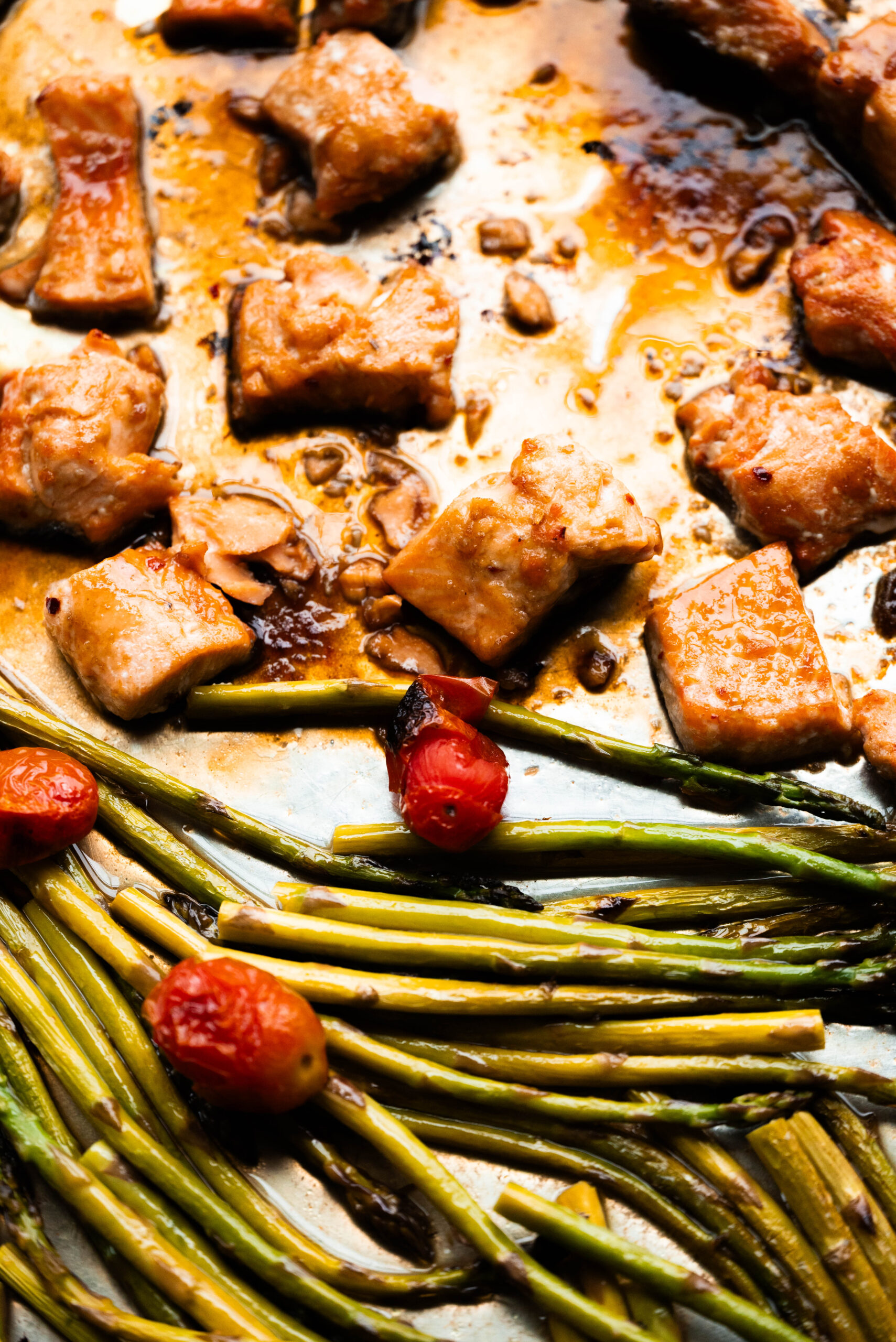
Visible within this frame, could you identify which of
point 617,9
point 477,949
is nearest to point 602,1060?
point 477,949

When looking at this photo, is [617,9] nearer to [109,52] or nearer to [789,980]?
[109,52]

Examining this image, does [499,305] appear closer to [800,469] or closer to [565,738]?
[800,469]

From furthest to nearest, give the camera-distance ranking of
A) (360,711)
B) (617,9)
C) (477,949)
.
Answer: (617,9) < (360,711) < (477,949)

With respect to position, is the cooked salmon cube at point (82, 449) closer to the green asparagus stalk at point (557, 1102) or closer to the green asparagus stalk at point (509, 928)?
the green asparagus stalk at point (509, 928)

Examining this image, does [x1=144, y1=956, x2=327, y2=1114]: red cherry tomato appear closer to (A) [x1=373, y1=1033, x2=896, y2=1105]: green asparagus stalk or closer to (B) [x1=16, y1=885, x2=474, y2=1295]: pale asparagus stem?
(B) [x1=16, y1=885, x2=474, y2=1295]: pale asparagus stem

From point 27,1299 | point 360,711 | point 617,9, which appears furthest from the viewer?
point 617,9

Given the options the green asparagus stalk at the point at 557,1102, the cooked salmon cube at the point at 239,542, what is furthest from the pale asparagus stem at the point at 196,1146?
the cooked salmon cube at the point at 239,542
